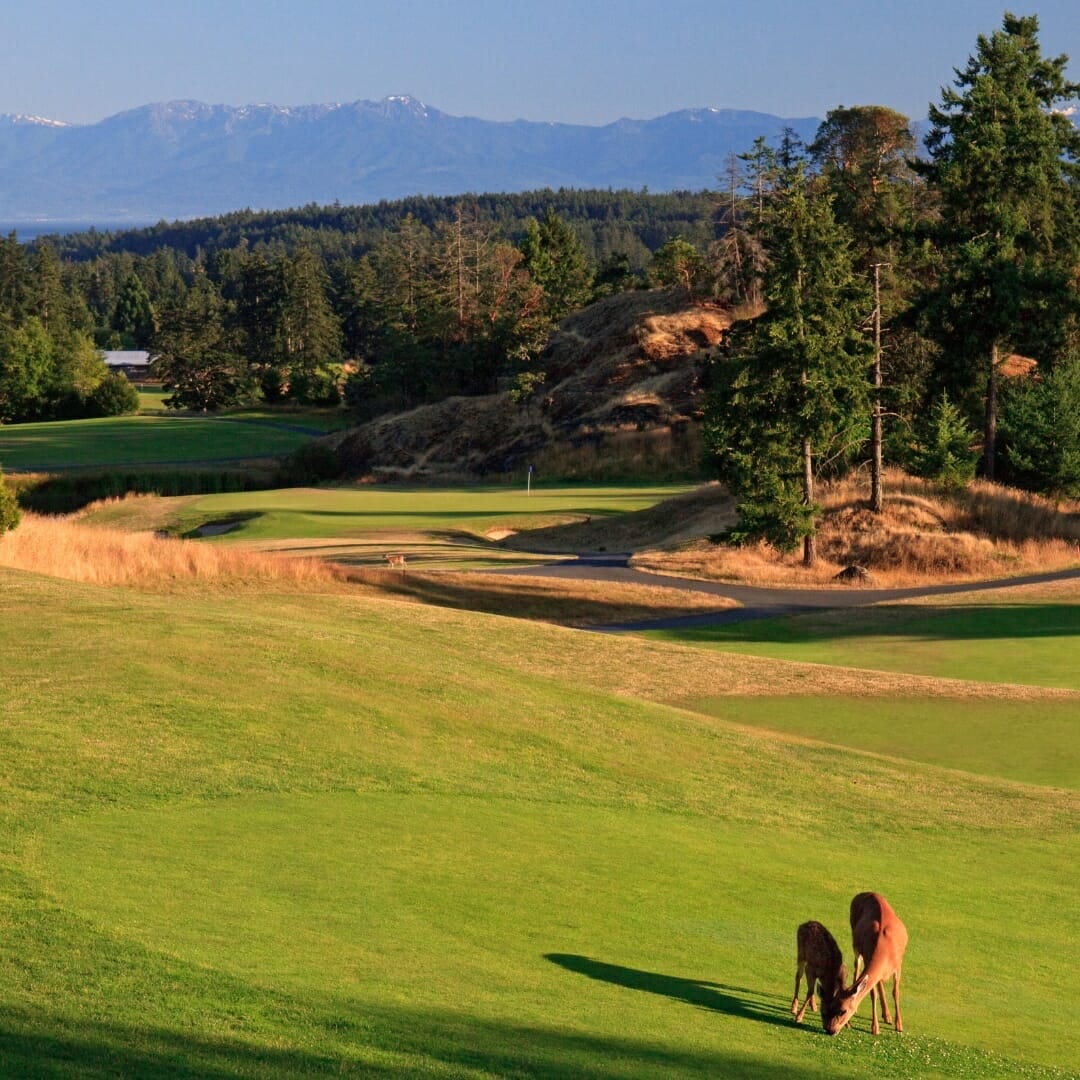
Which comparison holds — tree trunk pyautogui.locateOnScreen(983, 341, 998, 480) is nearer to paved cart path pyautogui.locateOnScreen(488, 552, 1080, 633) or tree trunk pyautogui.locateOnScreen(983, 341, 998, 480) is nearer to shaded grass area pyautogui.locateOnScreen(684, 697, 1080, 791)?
paved cart path pyautogui.locateOnScreen(488, 552, 1080, 633)

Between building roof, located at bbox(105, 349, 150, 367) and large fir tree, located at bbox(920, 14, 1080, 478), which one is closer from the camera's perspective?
large fir tree, located at bbox(920, 14, 1080, 478)

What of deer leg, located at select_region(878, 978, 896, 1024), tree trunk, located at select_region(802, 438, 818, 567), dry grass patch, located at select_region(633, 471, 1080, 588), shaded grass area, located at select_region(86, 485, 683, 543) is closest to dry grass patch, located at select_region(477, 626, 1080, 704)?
deer leg, located at select_region(878, 978, 896, 1024)

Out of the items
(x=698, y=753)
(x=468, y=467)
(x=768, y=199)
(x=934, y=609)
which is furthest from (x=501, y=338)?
(x=698, y=753)

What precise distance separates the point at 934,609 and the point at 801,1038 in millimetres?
29461

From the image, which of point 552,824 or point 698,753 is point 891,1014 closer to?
point 552,824

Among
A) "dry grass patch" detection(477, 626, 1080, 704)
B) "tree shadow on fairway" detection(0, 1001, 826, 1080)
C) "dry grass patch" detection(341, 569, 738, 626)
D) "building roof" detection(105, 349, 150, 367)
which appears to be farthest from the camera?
"building roof" detection(105, 349, 150, 367)

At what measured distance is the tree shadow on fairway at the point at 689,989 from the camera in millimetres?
9820

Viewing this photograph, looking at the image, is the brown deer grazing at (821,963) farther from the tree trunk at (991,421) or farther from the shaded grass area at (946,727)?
the tree trunk at (991,421)

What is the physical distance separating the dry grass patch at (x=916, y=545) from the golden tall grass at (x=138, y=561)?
47.1ft

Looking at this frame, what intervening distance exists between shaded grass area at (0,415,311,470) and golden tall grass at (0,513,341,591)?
5828 centimetres

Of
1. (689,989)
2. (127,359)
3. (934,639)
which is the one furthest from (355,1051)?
(127,359)

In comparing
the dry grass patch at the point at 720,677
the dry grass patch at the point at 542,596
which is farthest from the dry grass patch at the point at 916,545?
the dry grass patch at the point at 720,677

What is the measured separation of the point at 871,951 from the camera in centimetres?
951

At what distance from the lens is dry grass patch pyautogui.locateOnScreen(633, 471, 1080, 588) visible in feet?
148
